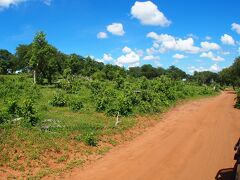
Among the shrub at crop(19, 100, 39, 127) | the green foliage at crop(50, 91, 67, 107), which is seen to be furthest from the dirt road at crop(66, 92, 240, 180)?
the green foliage at crop(50, 91, 67, 107)

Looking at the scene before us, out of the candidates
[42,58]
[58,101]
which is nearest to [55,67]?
[42,58]

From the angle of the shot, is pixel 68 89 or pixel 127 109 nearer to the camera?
pixel 127 109

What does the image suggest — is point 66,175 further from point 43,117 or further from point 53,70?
point 53,70

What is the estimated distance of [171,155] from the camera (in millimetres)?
11477

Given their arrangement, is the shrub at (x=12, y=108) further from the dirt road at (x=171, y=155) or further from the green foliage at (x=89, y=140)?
the dirt road at (x=171, y=155)

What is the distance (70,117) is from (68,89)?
14.1 metres

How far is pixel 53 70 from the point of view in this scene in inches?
1494

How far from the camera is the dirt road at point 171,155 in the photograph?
9453 millimetres

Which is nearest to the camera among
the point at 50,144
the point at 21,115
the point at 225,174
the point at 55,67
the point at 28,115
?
the point at 225,174

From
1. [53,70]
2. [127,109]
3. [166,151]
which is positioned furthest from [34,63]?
[166,151]

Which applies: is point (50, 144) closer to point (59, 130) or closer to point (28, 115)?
point (59, 130)

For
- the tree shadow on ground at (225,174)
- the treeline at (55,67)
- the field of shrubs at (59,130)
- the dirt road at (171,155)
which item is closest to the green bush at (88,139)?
the field of shrubs at (59,130)

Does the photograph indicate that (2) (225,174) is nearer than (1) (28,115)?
Yes

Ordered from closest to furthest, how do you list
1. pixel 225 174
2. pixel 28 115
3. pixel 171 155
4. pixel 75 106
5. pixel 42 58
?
pixel 225 174, pixel 171 155, pixel 28 115, pixel 75 106, pixel 42 58
